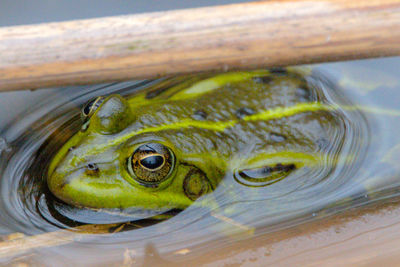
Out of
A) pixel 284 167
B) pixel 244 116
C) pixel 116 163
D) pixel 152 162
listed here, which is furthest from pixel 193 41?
pixel 284 167

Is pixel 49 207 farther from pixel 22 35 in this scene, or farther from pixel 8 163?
pixel 22 35

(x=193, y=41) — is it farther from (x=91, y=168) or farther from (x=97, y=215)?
(x=97, y=215)

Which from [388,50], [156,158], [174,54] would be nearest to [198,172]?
[156,158]

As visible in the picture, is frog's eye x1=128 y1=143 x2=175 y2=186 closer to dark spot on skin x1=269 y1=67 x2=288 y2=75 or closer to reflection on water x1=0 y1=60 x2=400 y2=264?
reflection on water x1=0 y1=60 x2=400 y2=264

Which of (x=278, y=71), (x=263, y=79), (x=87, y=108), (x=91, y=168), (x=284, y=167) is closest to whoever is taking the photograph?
(x=91, y=168)

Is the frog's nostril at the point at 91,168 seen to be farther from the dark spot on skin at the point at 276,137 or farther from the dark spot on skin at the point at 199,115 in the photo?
the dark spot on skin at the point at 276,137

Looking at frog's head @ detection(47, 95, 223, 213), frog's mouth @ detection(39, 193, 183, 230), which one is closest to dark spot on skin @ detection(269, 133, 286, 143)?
frog's head @ detection(47, 95, 223, 213)
